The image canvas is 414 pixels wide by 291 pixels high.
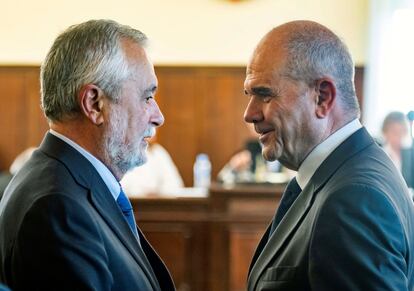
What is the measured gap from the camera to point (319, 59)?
216 centimetres

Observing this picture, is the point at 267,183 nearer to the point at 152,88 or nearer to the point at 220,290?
the point at 220,290

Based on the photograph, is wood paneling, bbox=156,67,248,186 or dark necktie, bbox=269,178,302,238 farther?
wood paneling, bbox=156,67,248,186

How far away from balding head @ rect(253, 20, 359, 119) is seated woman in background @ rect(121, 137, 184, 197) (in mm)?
5802

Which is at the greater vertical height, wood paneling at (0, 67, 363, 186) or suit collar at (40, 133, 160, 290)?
suit collar at (40, 133, 160, 290)

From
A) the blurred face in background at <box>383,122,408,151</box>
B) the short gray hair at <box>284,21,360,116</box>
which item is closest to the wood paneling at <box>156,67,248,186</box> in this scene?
the blurred face in background at <box>383,122,408,151</box>

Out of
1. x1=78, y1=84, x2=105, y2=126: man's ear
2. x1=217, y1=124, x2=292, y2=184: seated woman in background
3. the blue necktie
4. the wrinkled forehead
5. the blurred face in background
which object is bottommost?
x1=217, y1=124, x2=292, y2=184: seated woman in background

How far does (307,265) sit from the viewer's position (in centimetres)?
198

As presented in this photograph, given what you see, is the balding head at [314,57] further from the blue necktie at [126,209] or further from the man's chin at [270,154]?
the blue necktie at [126,209]

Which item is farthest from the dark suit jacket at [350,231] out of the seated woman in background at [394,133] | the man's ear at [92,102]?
the seated woman in background at [394,133]

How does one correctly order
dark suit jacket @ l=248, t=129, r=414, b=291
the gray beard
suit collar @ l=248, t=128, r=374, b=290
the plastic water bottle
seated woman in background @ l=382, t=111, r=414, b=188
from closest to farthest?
dark suit jacket @ l=248, t=129, r=414, b=291, suit collar @ l=248, t=128, r=374, b=290, the gray beard, seated woman in background @ l=382, t=111, r=414, b=188, the plastic water bottle

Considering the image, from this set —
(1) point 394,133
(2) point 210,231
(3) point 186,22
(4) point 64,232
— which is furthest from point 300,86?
(3) point 186,22

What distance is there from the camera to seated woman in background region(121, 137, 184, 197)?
8.25 meters

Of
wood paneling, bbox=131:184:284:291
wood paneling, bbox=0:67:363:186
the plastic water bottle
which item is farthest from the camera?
wood paneling, bbox=0:67:363:186

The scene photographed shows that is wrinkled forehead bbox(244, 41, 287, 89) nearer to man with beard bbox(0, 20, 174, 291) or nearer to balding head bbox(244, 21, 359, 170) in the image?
balding head bbox(244, 21, 359, 170)
